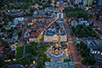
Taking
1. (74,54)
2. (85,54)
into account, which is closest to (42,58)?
(74,54)

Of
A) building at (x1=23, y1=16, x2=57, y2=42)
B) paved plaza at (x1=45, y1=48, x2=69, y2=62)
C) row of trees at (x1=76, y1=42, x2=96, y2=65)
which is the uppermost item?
building at (x1=23, y1=16, x2=57, y2=42)

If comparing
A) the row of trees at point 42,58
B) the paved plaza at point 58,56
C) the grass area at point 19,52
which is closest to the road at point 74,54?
the paved plaza at point 58,56

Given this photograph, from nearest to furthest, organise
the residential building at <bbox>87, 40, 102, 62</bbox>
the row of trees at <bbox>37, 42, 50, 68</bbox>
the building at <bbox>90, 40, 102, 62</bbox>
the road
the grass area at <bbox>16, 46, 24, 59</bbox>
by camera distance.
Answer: the row of trees at <bbox>37, 42, 50, 68</bbox> → the road → the building at <bbox>90, 40, 102, 62</bbox> → the residential building at <bbox>87, 40, 102, 62</bbox> → the grass area at <bbox>16, 46, 24, 59</bbox>

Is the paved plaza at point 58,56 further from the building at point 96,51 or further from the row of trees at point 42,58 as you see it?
the building at point 96,51

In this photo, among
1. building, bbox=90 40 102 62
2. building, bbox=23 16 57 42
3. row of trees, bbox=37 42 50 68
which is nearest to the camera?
row of trees, bbox=37 42 50 68

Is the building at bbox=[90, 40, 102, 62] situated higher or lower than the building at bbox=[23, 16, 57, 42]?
lower

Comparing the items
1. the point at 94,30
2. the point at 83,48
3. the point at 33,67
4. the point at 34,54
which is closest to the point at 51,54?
the point at 34,54

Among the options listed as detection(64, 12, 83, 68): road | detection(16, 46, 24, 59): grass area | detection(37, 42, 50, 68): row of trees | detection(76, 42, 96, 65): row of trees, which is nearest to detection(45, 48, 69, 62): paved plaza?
detection(37, 42, 50, 68): row of trees

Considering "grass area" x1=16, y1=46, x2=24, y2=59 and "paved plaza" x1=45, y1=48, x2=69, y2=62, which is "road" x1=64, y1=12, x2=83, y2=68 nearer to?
"paved plaza" x1=45, y1=48, x2=69, y2=62

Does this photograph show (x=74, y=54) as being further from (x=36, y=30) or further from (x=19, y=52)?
(x=36, y=30)

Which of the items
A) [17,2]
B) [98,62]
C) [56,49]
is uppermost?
[17,2]

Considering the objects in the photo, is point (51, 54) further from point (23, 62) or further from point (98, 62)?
point (98, 62)
